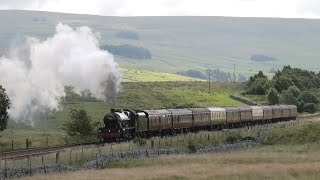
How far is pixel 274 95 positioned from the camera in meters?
148

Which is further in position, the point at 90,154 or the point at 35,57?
the point at 35,57

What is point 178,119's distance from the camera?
242 ft

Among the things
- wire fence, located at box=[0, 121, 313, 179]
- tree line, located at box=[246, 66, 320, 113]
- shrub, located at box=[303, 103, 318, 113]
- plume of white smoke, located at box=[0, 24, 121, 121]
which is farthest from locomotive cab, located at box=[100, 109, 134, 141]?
shrub, located at box=[303, 103, 318, 113]

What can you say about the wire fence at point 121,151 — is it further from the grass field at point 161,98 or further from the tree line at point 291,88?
the tree line at point 291,88

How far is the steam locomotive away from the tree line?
35094 millimetres

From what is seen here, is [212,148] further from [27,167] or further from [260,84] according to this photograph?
[260,84]

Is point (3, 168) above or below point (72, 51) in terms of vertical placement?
below

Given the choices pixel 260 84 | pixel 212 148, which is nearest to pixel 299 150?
pixel 212 148

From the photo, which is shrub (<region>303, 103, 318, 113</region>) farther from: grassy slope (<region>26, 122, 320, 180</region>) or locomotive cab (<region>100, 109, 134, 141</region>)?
locomotive cab (<region>100, 109, 134, 141</region>)

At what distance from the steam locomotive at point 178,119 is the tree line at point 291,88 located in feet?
115

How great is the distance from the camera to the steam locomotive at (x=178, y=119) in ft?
195

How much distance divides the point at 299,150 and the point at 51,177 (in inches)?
1280

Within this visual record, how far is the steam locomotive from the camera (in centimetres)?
5944

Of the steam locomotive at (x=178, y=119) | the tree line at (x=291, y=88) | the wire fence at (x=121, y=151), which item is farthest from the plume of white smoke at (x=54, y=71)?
the tree line at (x=291, y=88)
